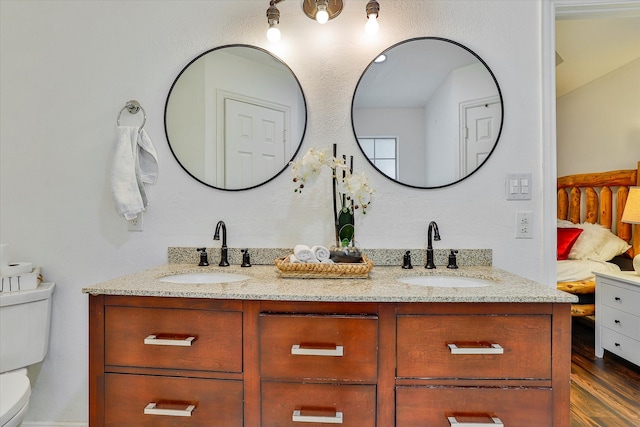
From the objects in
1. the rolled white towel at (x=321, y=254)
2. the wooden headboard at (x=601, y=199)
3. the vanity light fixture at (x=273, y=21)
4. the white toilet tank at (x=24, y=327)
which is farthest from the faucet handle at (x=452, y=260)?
the wooden headboard at (x=601, y=199)

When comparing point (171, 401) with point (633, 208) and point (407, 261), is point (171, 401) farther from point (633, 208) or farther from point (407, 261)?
point (633, 208)

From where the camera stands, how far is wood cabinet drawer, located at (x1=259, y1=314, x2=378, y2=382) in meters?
1.11

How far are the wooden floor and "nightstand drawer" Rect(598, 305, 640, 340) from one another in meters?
0.26

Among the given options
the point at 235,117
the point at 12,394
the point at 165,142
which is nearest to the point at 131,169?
the point at 165,142

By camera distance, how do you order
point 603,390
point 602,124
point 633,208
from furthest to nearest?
point 602,124, point 633,208, point 603,390

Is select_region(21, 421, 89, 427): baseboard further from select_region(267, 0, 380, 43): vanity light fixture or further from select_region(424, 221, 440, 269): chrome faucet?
select_region(267, 0, 380, 43): vanity light fixture

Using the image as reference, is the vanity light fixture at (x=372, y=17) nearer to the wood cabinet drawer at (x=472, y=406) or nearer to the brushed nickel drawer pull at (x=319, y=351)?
the brushed nickel drawer pull at (x=319, y=351)

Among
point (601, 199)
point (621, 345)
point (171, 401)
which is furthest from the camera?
point (601, 199)

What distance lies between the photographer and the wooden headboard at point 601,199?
3.11 m

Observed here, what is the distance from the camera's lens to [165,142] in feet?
5.92

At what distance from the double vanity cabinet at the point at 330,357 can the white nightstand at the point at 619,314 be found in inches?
73.0

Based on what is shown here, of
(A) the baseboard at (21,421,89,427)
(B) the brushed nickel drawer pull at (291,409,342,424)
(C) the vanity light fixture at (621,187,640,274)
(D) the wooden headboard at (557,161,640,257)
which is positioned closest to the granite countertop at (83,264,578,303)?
(B) the brushed nickel drawer pull at (291,409,342,424)

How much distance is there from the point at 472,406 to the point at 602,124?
3652mm

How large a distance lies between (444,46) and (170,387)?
1849 mm
